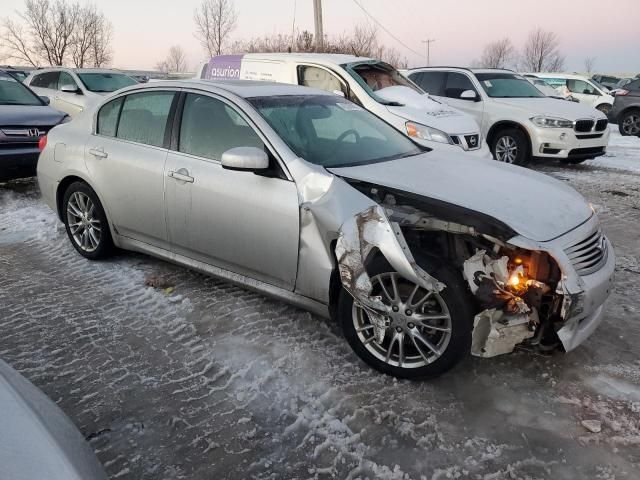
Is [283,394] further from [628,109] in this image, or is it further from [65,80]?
[628,109]

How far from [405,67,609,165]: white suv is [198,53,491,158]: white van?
1875 millimetres

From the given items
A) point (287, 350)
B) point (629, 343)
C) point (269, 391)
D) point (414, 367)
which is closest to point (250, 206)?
point (287, 350)

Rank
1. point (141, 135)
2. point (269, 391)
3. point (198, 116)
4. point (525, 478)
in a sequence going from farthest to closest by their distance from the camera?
point (141, 135) < point (198, 116) < point (269, 391) < point (525, 478)

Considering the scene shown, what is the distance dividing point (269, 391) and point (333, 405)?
0.37m

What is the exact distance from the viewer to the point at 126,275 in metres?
4.53

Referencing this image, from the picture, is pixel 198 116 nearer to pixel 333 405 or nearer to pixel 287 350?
pixel 287 350

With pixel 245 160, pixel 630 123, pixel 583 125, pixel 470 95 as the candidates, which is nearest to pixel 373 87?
pixel 470 95

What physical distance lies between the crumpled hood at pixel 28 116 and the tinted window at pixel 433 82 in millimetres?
6547

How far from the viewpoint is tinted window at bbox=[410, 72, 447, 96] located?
10.3 meters

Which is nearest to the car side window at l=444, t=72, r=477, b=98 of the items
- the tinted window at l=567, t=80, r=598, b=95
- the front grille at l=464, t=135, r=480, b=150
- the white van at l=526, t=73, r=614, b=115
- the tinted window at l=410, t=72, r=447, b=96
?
the tinted window at l=410, t=72, r=447, b=96

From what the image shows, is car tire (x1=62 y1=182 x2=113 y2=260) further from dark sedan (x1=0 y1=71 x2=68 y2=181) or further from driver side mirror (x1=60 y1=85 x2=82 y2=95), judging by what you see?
driver side mirror (x1=60 y1=85 x2=82 y2=95)

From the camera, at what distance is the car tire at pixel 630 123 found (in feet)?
47.7

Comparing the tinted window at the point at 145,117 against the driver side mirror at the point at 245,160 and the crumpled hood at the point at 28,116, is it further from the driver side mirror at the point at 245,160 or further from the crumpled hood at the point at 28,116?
the crumpled hood at the point at 28,116

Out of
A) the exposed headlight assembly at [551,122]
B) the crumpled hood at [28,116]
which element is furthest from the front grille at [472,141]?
the crumpled hood at [28,116]
